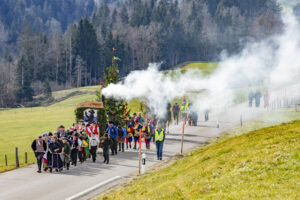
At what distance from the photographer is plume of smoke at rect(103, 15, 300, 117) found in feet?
94.5

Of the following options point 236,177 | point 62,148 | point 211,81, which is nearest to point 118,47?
point 211,81

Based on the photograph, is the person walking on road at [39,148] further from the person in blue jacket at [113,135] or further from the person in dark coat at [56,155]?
the person in blue jacket at [113,135]

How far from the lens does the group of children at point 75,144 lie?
64.3ft

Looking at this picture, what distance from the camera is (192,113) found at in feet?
107

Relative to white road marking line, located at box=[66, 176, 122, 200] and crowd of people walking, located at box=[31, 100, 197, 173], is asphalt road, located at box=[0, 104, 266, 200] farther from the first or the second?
crowd of people walking, located at box=[31, 100, 197, 173]

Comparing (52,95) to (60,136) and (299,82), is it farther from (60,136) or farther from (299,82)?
(60,136)

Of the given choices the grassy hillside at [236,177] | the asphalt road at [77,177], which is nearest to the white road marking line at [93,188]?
the asphalt road at [77,177]

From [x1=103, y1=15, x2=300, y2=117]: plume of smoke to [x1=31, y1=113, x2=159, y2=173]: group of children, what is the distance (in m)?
3.53

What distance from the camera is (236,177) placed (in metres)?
12.6

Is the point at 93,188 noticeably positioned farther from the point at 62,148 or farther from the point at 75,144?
the point at 75,144

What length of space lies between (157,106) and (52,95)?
6791 cm

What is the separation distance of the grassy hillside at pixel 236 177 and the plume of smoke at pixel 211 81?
11120mm

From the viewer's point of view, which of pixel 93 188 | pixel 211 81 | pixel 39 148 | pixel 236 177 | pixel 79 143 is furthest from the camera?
pixel 211 81

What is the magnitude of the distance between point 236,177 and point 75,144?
10.5 meters
